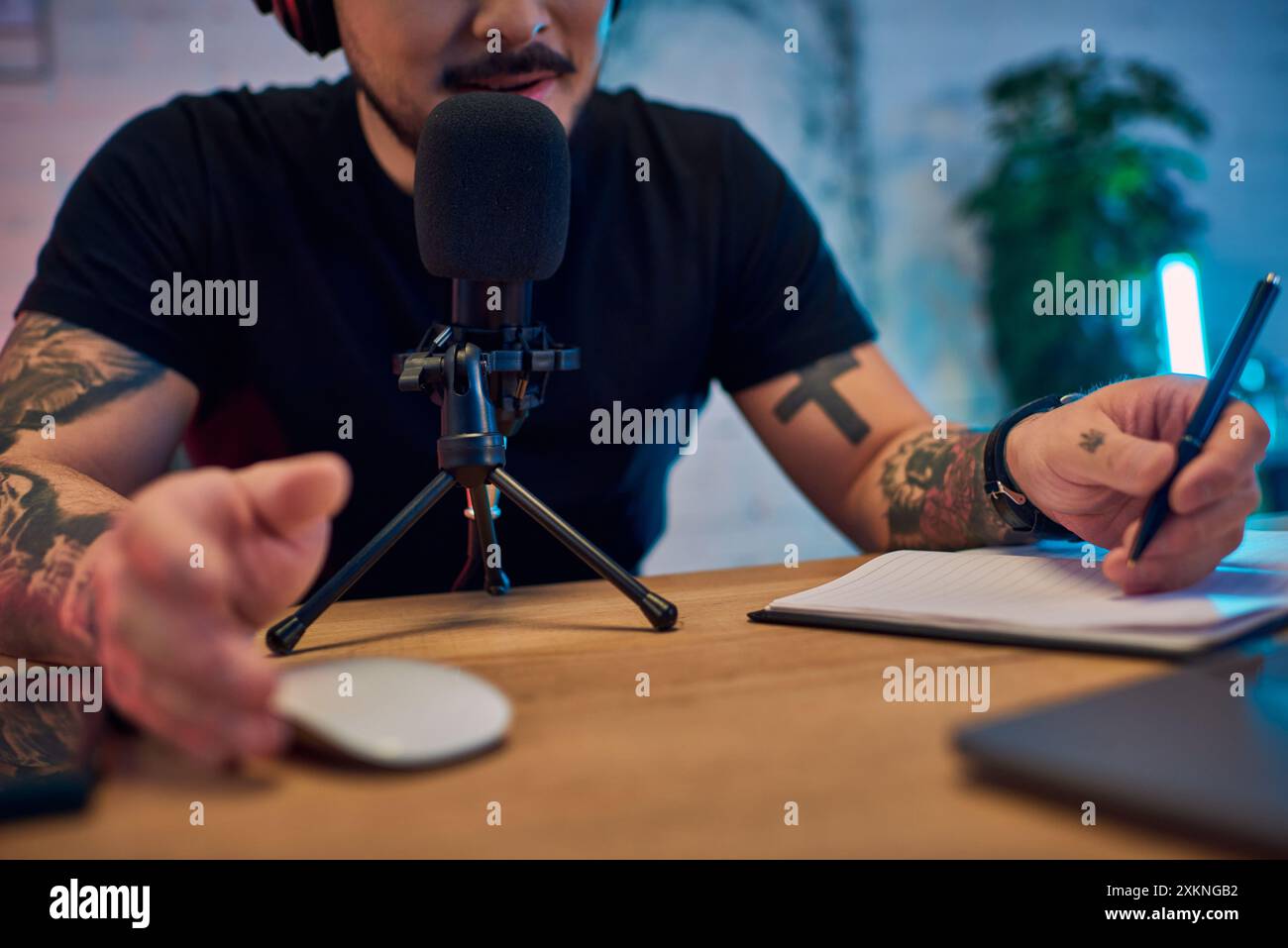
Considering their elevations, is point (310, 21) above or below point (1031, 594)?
above

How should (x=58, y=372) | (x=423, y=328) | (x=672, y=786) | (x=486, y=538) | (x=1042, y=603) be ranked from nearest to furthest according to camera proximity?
1. (x=672, y=786)
2. (x=1042, y=603)
3. (x=486, y=538)
4. (x=58, y=372)
5. (x=423, y=328)

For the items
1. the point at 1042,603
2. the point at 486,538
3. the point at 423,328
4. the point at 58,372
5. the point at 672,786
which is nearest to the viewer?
the point at 672,786

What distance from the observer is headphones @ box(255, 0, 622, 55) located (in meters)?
1.01

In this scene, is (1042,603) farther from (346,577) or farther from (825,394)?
(825,394)

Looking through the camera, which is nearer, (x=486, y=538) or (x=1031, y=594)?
(x=1031, y=594)

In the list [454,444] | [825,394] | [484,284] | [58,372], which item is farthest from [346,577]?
[825,394]

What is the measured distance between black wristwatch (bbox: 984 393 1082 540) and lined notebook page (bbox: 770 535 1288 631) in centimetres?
3

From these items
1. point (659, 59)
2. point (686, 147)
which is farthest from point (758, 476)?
point (686, 147)

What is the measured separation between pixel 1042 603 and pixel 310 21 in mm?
885

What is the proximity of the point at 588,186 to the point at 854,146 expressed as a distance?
210 centimetres

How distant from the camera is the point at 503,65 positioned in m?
1.01

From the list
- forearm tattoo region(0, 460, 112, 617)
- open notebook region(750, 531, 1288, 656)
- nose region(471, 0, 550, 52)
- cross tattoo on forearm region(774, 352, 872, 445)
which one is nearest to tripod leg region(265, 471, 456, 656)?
forearm tattoo region(0, 460, 112, 617)

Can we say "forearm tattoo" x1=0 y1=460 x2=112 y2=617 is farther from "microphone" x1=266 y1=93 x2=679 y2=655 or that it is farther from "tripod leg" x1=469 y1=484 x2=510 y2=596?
"tripod leg" x1=469 y1=484 x2=510 y2=596
